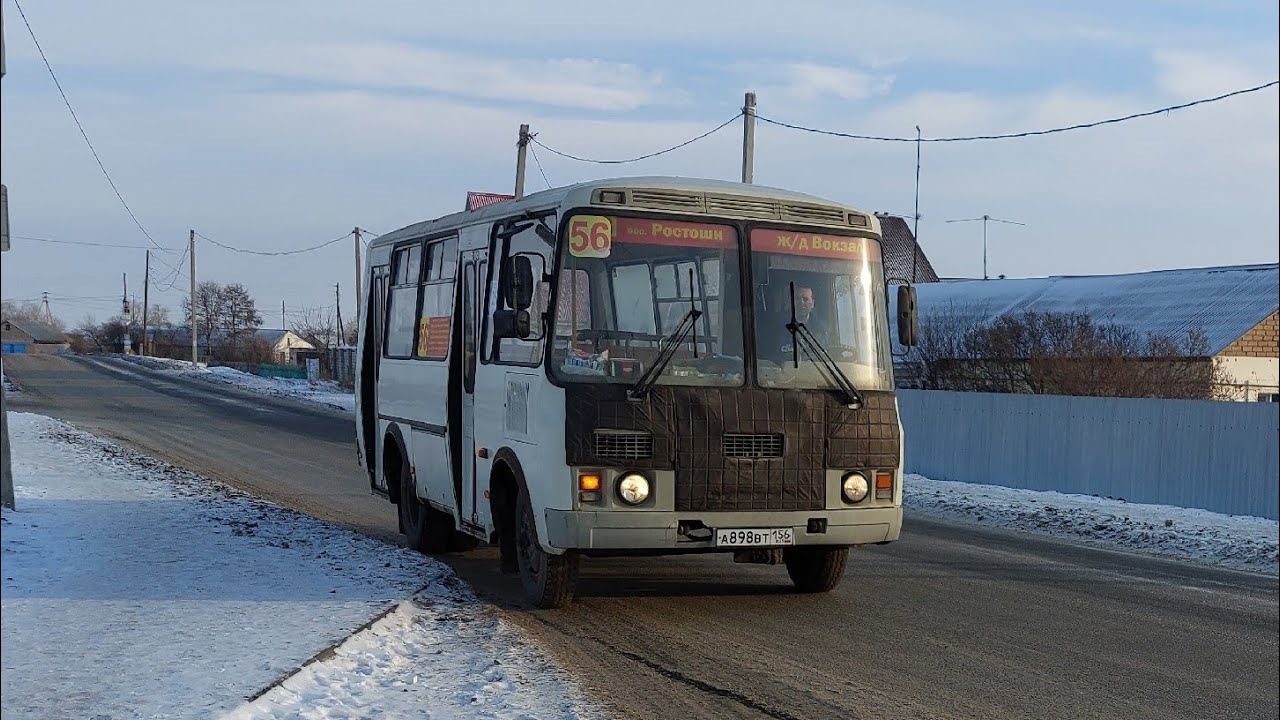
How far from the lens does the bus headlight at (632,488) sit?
828cm

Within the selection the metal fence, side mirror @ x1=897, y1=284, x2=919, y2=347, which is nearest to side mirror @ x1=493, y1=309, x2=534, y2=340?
side mirror @ x1=897, y1=284, x2=919, y2=347

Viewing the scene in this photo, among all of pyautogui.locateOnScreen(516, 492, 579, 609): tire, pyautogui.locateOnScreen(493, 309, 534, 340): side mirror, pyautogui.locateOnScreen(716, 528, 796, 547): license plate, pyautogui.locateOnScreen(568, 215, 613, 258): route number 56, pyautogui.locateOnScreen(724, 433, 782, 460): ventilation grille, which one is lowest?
pyautogui.locateOnScreen(516, 492, 579, 609): tire

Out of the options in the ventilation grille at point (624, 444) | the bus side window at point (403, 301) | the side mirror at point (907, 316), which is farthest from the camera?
the bus side window at point (403, 301)

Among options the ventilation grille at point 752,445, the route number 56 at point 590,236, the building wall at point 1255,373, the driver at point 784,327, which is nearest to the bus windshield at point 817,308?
the driver at point 784,327

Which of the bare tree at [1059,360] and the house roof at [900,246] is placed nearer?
the bare tree at [1059,360]

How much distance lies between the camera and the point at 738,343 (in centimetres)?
867

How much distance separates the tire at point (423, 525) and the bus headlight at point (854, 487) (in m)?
4.30

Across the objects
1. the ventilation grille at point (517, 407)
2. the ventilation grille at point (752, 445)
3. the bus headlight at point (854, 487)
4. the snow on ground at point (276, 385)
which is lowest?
the snow on ground at point (276, 385)

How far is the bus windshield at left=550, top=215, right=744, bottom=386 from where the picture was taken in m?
8.48

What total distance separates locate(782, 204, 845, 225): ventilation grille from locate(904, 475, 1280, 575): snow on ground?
658 centimetres

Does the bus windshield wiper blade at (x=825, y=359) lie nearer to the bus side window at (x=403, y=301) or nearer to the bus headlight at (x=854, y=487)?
the bus headlight at (x=854, y=487)

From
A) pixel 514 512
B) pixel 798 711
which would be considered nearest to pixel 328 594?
pixel 514 512

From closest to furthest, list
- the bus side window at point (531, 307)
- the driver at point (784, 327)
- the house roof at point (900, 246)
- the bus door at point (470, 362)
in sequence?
Answer: the bus side window at point (531, 307)
the driver at point (784, 327)
the bus door at point (470, 362)
the house roof at point (900, 246)

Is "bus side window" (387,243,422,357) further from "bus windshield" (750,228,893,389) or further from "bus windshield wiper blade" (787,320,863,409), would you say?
"bus windshield wiper blade" (787,320,863,409)
